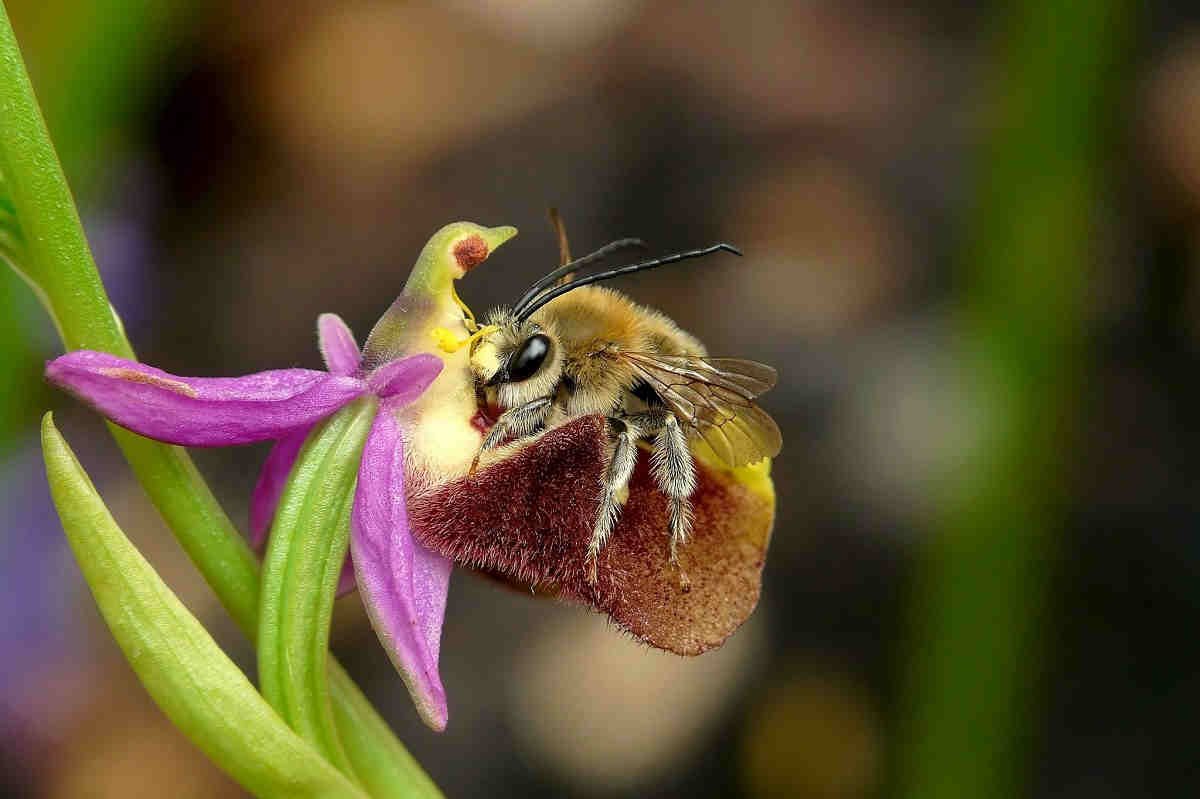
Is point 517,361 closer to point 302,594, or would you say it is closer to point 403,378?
point 403,378

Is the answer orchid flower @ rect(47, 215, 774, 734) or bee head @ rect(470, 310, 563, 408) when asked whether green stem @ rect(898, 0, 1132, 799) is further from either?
bee head @ rect(470, 310, 563, 408)

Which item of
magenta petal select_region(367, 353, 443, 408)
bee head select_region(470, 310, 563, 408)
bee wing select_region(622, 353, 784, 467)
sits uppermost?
magenta petal select_region(367, 353, 443, 408)

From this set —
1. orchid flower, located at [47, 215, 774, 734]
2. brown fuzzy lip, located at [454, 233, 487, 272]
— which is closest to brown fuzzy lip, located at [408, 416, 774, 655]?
orchid flower, located at [47, 215, 774, 734]

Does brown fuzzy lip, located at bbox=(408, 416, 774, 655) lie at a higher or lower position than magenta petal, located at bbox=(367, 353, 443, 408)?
lower

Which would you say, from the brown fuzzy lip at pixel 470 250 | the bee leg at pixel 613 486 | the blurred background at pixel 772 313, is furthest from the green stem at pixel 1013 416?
the brown fuzzy lip at pixel 470 250

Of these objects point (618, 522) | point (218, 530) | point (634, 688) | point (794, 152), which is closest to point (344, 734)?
point (218, 530)

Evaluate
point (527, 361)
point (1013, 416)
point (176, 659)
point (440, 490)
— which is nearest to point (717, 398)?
point (527, 361)
